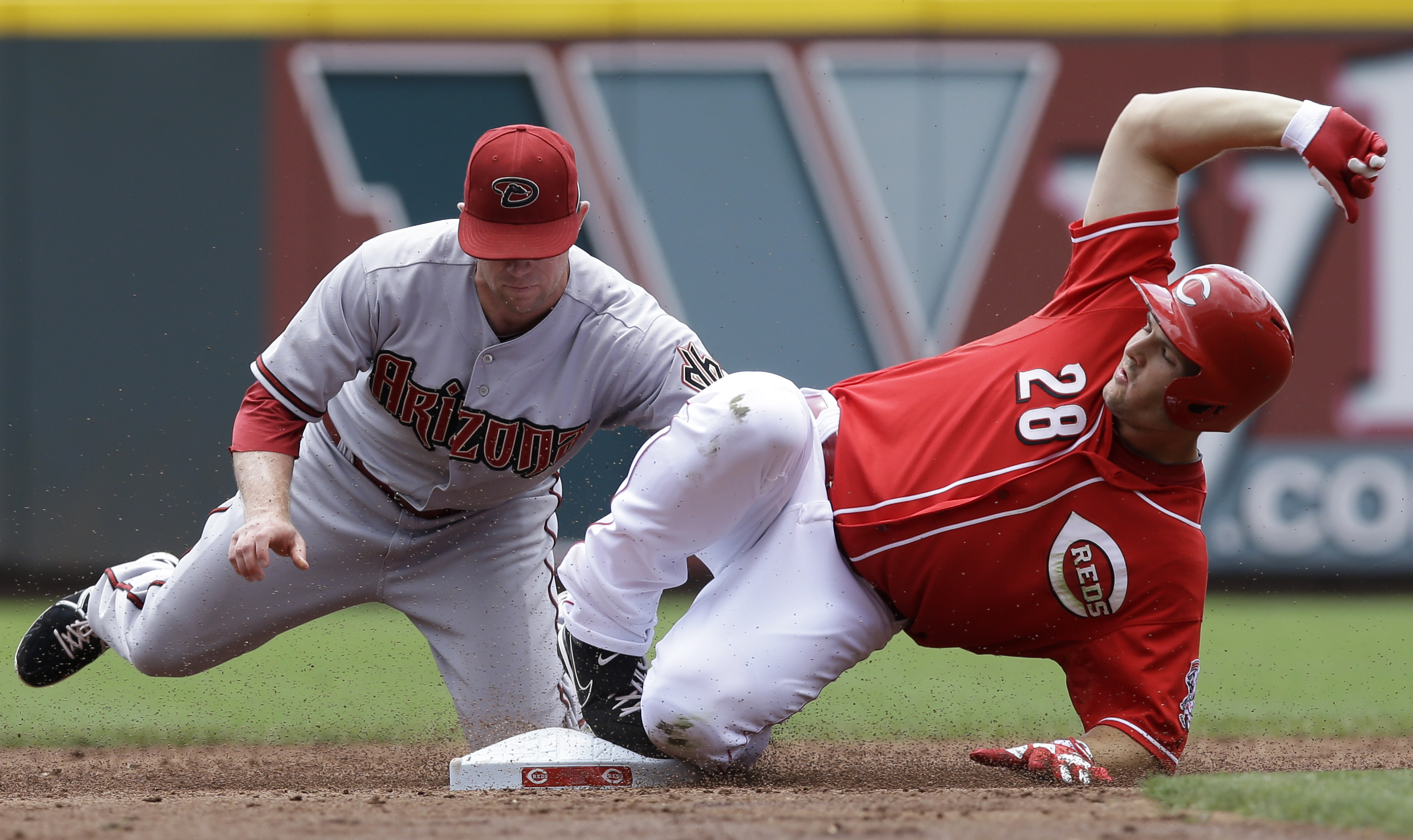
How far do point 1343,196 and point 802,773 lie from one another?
1.84 m

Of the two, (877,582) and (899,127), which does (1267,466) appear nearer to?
(899,127)

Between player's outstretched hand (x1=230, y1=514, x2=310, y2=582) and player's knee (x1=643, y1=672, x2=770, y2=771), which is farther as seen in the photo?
player's knee (x1=643, y1=672, x2=770, y2=771)

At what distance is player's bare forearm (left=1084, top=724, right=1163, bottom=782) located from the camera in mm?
2797

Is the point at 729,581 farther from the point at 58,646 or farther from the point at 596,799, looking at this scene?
the point at 58,646

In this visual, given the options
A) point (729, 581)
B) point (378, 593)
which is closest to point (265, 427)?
point (378, 593)

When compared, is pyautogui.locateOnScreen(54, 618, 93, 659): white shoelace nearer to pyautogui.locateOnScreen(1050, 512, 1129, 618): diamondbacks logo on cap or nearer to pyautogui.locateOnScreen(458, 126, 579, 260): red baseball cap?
pyautogui.locateOnScreen(458, 126, 579, 260): red baseball cap

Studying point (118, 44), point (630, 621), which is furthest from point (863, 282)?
point (630, 621)

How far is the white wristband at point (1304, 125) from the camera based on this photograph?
2758 mm

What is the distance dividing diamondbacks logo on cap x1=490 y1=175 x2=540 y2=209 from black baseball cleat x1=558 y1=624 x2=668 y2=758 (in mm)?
997

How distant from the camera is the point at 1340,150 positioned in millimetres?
2732

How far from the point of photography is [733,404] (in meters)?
2.97

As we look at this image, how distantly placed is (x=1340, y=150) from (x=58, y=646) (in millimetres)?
3529

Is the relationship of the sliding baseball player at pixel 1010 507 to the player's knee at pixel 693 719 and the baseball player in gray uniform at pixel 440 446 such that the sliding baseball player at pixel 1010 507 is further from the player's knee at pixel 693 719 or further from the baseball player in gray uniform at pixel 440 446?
the baseball player in gray uniform at pixel 440 446

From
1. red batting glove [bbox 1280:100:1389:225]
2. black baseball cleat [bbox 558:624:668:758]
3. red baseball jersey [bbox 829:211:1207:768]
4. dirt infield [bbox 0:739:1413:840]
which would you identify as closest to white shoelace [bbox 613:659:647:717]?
black baseball cleat [bbox 558:624:668:758]
